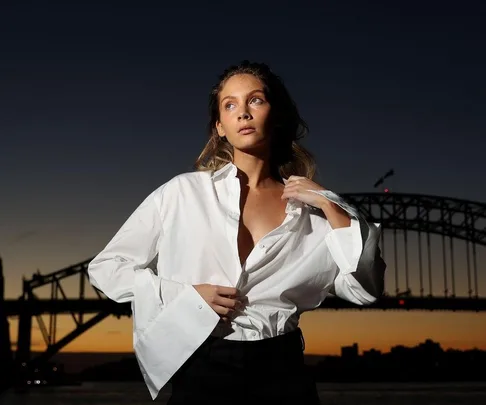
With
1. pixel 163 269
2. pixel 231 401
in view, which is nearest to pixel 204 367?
pixel 231 401

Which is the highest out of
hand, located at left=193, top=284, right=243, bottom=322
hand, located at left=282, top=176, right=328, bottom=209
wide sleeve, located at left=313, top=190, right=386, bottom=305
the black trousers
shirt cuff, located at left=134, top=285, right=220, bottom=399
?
hand, located at left=282, top=176, right=328, bottom=209

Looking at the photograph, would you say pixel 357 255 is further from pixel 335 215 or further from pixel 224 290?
pixel 224 290

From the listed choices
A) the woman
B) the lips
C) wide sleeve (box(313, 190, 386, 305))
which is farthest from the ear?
wide sleeve (box(313, 190, 386, 305))

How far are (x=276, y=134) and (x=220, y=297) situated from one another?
73cm

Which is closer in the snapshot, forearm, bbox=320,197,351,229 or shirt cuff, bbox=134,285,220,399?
shirt cuff, bbox=134,285,220,399

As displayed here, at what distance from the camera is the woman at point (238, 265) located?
212 cm

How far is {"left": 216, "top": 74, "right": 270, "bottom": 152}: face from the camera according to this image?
242 cm

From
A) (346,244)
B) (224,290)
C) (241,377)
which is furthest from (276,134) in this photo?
(241,377)

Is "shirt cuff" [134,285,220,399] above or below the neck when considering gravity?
below

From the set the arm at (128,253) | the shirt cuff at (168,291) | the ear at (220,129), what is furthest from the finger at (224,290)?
the ear at (220,129)

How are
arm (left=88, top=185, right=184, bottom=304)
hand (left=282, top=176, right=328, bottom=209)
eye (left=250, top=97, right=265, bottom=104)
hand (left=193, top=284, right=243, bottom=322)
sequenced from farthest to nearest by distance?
eye (left=250, top=97, right=265, bottom=104) < hand (left=282, top=176, right=328, bottom=209) < arm (left=88, top=185, right=184, bottom=304) < hand (left=193, top=284, right=243, bottom=322)

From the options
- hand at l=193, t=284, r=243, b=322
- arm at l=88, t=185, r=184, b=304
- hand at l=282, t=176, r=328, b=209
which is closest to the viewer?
hand at l=193, t=284, r=243, b=322

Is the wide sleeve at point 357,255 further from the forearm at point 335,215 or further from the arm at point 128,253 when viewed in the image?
the arm at point 128,253

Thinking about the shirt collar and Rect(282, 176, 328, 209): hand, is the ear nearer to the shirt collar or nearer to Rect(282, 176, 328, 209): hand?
the shirt collar
